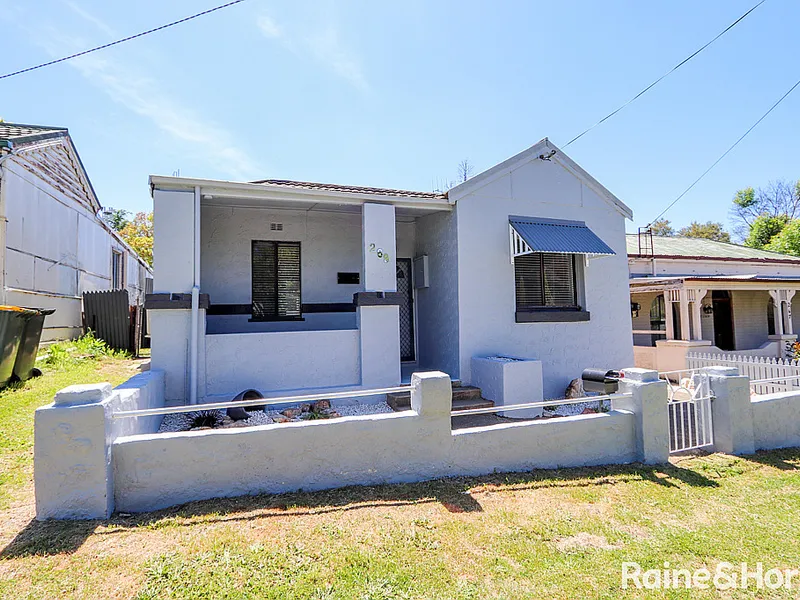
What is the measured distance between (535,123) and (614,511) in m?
11.0

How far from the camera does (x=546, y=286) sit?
8.93 metres

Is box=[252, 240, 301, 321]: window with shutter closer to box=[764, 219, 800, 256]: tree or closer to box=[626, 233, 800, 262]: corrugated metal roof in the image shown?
box=[626, 233, 800, 262]: corrugated metal roof

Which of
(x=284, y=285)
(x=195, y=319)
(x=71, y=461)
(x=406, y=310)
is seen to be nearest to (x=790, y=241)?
(x=406, y=310)

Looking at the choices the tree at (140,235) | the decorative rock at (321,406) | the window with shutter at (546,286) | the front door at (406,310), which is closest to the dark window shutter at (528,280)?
the window with shutter at (546,286)

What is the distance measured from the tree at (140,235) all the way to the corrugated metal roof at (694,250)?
105ft

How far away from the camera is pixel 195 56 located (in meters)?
8.06

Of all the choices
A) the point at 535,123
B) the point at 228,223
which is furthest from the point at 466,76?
the point at 228,223

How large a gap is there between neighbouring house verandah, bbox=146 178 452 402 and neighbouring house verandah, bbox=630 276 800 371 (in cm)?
755

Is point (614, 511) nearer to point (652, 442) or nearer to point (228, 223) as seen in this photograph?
point (652, 442)

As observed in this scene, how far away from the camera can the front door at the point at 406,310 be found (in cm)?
979

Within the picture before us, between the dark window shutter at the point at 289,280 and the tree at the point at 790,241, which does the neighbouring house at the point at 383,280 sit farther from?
the tree at the point at 790,241

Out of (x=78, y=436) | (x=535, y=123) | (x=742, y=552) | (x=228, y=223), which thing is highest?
(x=535, y=123)

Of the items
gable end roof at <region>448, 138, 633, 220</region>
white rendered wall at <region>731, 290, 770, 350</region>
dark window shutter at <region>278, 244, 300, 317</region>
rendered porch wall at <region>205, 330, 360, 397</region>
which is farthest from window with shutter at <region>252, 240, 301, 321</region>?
white rendered wall at <region>731, 290, 770, 350</region>

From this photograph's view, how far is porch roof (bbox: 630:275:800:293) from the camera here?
1182cm
